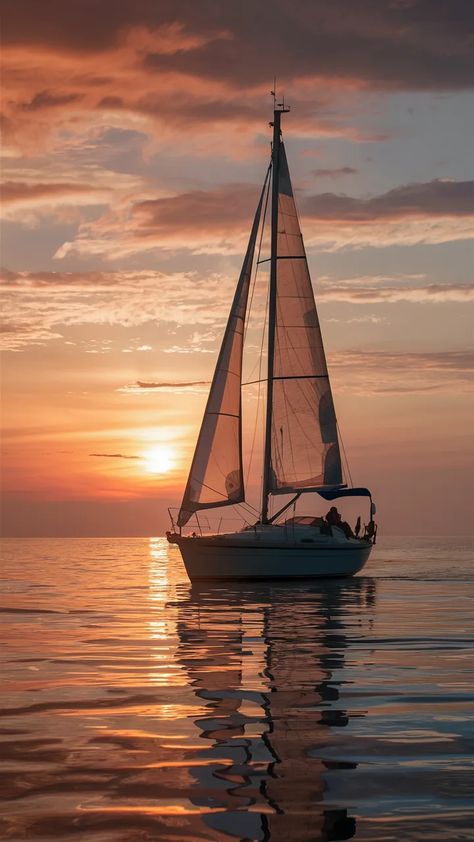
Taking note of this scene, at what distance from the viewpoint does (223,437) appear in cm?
5197

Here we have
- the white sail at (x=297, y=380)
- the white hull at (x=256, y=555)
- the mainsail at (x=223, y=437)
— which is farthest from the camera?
the white sail at (x=297, y=380)

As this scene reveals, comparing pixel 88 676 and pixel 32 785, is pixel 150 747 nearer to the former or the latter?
pixel 32 785

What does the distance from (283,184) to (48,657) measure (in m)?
39.0

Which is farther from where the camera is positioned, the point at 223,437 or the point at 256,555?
the point at 223,437

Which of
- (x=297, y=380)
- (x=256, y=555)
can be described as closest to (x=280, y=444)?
(x=297, y=380)

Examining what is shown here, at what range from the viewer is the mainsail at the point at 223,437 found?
51.2 meters

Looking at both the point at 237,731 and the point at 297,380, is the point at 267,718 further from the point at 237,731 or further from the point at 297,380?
the point at 297,380

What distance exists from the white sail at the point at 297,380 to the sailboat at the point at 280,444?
0.16 ft

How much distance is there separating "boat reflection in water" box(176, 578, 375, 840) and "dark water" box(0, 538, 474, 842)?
3 centimetres

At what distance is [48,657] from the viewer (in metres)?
21.9

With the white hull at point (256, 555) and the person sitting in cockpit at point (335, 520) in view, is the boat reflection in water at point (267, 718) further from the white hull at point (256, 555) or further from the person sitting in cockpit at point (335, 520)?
the person sitting in cockpit at point (335, 520)

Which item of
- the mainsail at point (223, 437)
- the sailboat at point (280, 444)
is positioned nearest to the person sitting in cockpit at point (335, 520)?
the sailboat at point (280, 444)

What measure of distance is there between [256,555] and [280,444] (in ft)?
23.9

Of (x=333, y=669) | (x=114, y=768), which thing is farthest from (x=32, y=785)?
(x=333, y=669)
